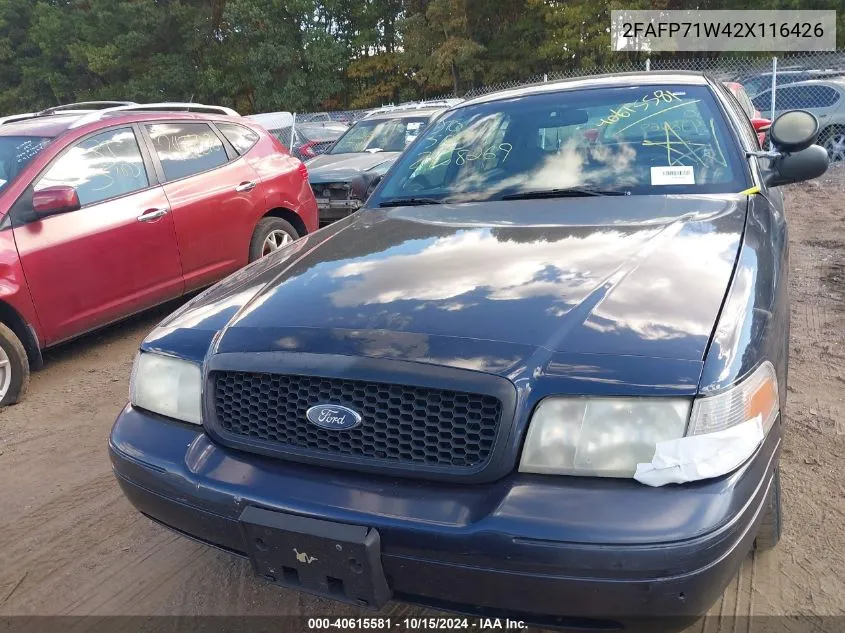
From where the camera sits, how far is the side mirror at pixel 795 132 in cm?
311

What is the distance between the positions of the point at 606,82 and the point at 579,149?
59 cm

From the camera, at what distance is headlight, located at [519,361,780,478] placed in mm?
1603

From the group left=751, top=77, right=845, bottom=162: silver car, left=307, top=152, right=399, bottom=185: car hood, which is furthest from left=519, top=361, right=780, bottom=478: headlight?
left=751, top=77, right=845, bottom=162: silver car

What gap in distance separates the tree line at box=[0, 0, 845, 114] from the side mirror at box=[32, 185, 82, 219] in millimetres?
24194

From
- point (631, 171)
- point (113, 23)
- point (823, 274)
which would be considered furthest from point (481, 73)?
point (631, 171)

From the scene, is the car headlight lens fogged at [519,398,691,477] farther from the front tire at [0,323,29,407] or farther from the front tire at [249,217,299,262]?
the front tire at [249,217,299,262]

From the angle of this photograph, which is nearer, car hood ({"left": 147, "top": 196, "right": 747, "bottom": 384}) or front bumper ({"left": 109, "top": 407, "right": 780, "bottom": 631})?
front bumper ({"left": 109, "top": 407, "right": 780, "bottom": 631})

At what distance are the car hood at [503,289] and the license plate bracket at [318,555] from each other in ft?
1.45

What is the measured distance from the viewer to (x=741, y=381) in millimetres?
1692

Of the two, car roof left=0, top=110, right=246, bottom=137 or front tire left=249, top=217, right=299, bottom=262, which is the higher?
car roof left=0, top=110, right=246, bottom=137

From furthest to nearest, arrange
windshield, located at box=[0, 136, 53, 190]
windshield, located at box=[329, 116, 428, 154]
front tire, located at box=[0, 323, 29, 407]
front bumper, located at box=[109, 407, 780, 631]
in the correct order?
windshield, located at box=[329, 116, 428, 154] < windshield, located at box=[0, 136, 53, 190] < front tire, located at box=[0, 323, 29, 407] < front bumper, located at box=[109, 407, 780, 631]

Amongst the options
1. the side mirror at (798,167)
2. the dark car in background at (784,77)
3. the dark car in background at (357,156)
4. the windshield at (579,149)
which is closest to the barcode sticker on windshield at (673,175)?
the windshield at (579,149)

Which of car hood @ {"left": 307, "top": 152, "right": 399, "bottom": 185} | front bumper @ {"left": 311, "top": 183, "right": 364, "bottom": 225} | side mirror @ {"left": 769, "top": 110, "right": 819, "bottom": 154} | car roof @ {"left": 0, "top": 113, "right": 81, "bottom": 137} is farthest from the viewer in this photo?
car hood @ {"left": 307, "top": 152, "right": 399, "bottom": 185}

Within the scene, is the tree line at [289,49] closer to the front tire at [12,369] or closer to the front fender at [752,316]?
the front tire at [12,369]
